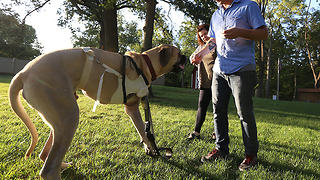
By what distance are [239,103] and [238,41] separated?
85cm

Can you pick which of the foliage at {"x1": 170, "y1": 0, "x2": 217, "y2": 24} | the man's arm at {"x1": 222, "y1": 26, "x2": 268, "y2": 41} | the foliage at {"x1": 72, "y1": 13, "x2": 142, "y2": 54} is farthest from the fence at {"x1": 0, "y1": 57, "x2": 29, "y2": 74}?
the man's arm at {"x1": 222, "y1": 26, "x2": 268, "y2": 41}

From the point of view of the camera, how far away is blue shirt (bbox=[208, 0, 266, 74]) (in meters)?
2.30

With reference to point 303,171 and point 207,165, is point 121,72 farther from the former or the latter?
point 303,171

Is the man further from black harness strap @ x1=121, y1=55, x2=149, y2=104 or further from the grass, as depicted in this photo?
black harness strap @ x1=121, y1=55, x2=149, y2=104

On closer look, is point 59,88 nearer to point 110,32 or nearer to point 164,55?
point 164,55

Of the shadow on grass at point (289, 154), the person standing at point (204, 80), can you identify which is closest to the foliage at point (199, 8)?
the person standing at point (204, 80)

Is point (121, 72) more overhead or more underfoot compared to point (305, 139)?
more overhead

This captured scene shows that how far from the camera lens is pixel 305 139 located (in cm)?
421

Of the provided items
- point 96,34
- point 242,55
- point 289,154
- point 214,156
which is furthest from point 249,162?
point 96,34

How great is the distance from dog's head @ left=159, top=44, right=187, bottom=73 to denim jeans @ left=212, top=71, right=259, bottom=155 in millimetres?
689

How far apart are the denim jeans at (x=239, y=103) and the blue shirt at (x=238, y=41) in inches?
5.3

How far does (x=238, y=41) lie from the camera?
2.45 metres

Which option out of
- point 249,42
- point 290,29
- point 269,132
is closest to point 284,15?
point 290,29

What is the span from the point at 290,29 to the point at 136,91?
3539 centimetres
